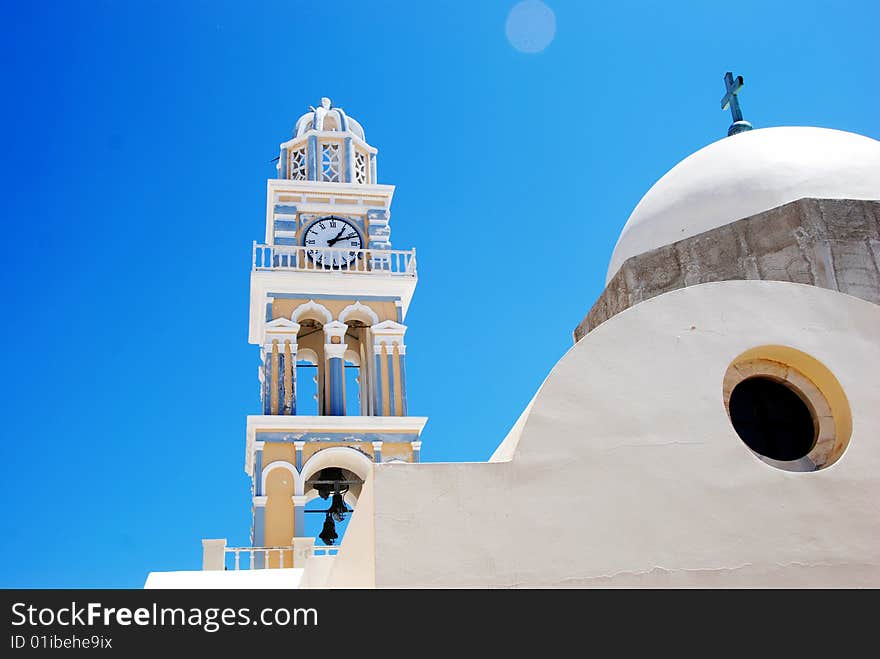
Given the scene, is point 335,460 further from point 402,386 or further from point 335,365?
point 402,386

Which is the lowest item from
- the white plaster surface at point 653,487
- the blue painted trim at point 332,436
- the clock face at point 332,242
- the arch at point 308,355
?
the white plaster surface at point 653,487

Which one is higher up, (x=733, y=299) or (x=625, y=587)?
(x=733, y=299)

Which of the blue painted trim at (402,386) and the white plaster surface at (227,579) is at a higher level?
the blue painted trim at (402,386)

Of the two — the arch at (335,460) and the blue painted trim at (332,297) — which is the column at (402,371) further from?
the arch at (335,460)

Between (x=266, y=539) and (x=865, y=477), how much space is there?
43.8 feet

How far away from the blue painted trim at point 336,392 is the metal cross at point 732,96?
11.1 meters

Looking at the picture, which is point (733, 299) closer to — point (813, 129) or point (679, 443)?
point (679, 443)

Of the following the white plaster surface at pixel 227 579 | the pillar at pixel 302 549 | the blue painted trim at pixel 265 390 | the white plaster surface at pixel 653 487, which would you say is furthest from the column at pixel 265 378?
the white plaster surface at pixel 653 487

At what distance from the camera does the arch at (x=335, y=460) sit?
17.1 meters

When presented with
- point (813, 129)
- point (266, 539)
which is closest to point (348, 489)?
point (266, 539)

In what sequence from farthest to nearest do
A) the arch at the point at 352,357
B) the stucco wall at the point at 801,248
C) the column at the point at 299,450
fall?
the arch at the point at 352,357
the column at the point at 299,450
the stucco wall at the point at 801,248

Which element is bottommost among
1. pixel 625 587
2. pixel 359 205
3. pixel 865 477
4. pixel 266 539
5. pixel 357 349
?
pixel 625 587

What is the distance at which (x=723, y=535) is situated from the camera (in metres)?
4.30

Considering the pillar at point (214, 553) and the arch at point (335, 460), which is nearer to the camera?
the pillar at point (214, 553)
